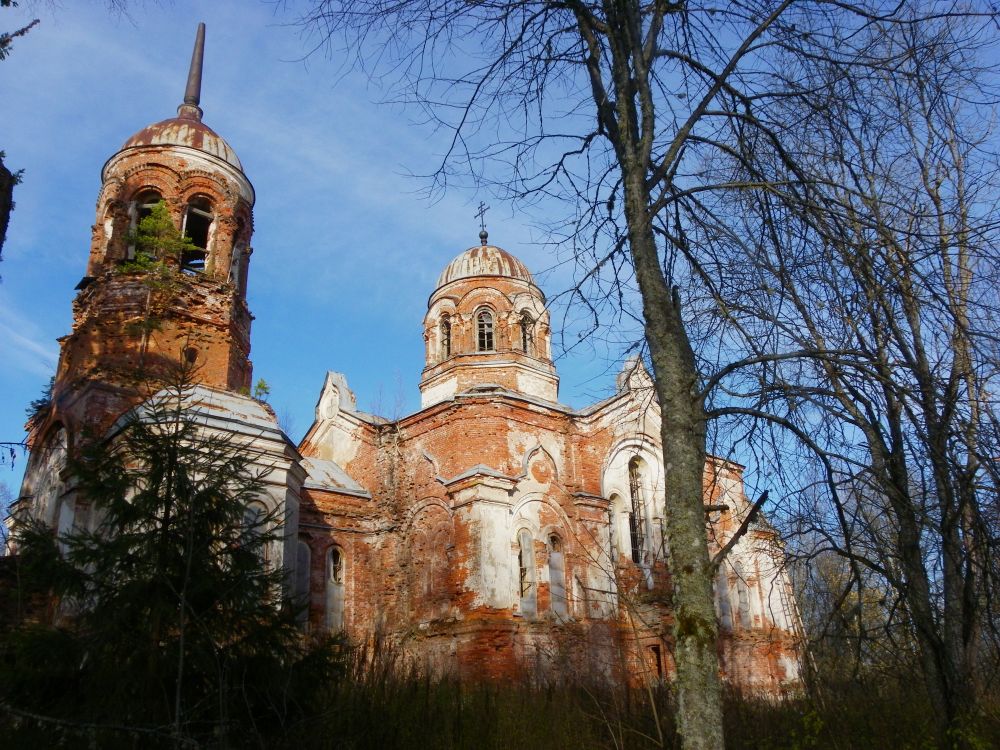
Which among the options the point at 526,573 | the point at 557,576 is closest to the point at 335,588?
the point at 526,573

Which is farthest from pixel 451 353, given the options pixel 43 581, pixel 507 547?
pixel 43 581

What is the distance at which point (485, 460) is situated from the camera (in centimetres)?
1734

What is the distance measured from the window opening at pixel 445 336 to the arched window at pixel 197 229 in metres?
6.81

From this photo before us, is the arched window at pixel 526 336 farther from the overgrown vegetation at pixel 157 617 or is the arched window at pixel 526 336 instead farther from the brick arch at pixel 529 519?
the overgrown vegetation at pixel 157 617

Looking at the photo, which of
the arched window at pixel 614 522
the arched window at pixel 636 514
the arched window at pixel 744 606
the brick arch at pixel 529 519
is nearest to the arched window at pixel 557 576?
the brick arch at pixel 529 519

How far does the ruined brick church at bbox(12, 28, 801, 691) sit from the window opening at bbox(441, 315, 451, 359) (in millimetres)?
930

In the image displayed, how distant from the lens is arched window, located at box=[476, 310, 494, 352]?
2156 cm

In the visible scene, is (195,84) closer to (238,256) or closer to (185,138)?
(185,138)

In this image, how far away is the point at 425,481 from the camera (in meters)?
18.2

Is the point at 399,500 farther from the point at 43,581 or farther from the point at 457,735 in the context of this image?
the point at 43,581

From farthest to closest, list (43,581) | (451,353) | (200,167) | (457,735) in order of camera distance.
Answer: (451,353)
(200,167)
(457,735)
(43,581)

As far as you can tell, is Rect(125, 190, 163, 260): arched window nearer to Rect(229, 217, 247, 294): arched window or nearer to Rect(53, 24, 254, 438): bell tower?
Rect(53, 24, 254, 438): bell tower

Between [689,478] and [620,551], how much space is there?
1440cm

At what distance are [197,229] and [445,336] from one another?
23.1ft
